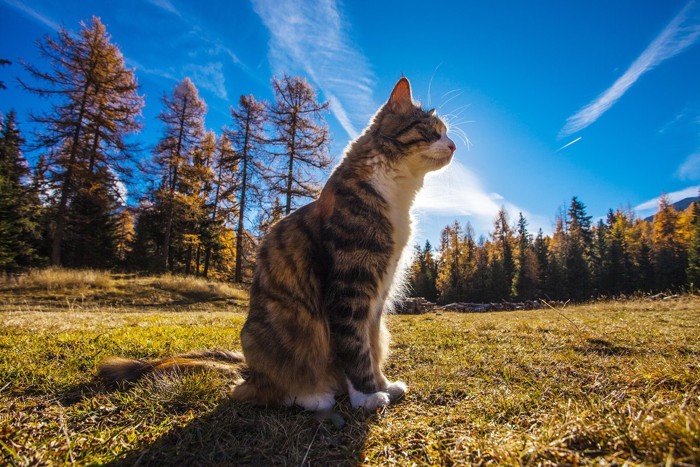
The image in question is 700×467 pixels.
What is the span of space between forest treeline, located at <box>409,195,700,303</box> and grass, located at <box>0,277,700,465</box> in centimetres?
3785

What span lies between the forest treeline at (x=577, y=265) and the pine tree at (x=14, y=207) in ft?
115

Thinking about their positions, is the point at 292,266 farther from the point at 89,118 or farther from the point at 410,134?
the point at 89,118

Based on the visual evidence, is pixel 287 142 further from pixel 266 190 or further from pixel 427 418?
pixel 427 418

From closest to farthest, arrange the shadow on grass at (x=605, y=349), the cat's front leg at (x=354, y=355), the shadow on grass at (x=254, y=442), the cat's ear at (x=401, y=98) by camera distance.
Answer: the shadow on grass at (x=254, y=442)
the cat's front leg at (x=354, y=355)
the shadow on grass at (x=605, y=349)
the cat's ear at (x=401, y=98)

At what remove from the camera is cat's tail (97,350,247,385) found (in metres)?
2.38

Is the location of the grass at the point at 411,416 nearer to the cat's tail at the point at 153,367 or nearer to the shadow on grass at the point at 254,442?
the shadow on grass at the point at 254,442

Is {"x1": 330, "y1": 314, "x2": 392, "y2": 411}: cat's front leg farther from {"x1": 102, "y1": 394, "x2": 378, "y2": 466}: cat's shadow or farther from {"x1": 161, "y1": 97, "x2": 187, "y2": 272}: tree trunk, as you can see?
{"x1": 161, "y1": 97, "x2": 187, "y2": 272}: tree trunk

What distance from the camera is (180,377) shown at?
7.39 feet

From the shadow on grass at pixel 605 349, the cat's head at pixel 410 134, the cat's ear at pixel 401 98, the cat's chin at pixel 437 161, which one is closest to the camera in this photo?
the shadow on grass at pixel 605 349

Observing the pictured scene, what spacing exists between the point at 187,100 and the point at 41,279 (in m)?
16.6

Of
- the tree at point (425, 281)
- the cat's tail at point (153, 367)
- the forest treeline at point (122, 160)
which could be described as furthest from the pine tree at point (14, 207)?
the tree at point (425, 281)

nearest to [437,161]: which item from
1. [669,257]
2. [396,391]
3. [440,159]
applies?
[440,159]

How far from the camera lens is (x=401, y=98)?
3.64 meters

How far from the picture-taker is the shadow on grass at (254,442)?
4.69ft
